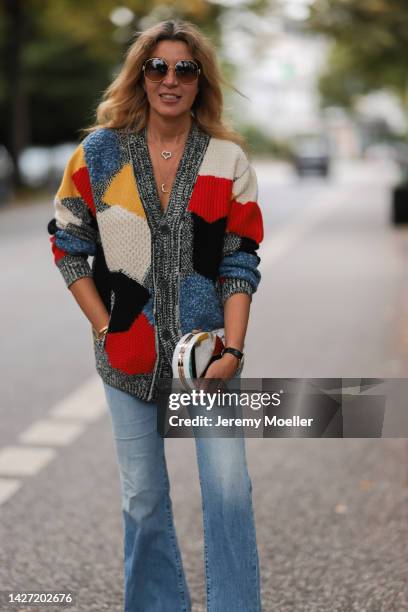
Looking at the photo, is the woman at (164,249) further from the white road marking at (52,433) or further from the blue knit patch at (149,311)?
the white road marking at (52,433)

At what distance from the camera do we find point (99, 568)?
3.86 m

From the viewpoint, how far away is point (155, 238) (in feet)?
8.95

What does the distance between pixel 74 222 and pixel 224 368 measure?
561 millimetres

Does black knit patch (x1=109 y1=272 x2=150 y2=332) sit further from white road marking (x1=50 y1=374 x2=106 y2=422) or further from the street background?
white road marking (x1=50 y1=374 x2=106 y2=422)

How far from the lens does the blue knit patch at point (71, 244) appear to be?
2.84 meters

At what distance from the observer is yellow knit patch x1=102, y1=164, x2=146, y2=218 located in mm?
2730

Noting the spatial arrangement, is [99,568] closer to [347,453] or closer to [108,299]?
[108,299]

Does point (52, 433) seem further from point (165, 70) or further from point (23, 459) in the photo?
point (165, 70)

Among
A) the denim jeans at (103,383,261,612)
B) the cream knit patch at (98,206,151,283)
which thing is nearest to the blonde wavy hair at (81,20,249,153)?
the cream knit patch at (98,206,151,283)

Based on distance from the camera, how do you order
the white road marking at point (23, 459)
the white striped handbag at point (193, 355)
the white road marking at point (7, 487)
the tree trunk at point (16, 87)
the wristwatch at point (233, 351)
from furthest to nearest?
the tree trunk at point (16, 87) → the white road marking at point (23, 459) → the white road marking at point (7, 487) → the wristwatch at point (233, 351) → the white striped handbag at point (193, 355)

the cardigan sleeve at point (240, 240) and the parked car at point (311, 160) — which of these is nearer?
the cardigan sleeve at point (240, 240)

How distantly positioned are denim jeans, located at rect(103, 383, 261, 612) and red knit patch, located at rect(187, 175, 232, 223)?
0.52m

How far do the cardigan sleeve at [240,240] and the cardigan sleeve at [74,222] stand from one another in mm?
360

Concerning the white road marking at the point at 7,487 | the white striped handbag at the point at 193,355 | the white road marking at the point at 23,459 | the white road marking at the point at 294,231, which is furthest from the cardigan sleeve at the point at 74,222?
the white road marking at the point at 294,231
